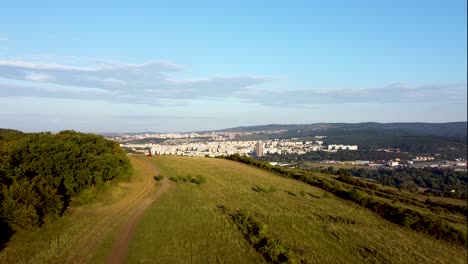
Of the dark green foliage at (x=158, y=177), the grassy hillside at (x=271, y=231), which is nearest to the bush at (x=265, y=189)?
the grassy hillside at (x=271, y=231)

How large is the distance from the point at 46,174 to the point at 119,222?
9.12m

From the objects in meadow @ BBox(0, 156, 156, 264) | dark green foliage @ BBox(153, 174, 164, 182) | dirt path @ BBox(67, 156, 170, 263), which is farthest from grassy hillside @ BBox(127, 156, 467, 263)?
dark green foliage @ BBox(153, 174, 164, 182)

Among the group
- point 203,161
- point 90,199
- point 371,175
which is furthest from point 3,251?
point 371,175

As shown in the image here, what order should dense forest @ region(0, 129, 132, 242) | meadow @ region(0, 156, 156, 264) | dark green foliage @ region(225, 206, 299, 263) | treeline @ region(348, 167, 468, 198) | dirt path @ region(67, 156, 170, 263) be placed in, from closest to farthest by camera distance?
meadow @ region(0, 156, 156, 264), dark green foliage @ region(225, 206, 299, 263), dirt path @ region(67, 156, 170, 263), dense forest @ region(0, 129, 132, 242), treeline @ region(348, 167, 468, 198)

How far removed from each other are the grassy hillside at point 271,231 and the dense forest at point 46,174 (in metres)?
6.80

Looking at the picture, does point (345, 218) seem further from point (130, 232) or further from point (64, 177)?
point (64, 177)

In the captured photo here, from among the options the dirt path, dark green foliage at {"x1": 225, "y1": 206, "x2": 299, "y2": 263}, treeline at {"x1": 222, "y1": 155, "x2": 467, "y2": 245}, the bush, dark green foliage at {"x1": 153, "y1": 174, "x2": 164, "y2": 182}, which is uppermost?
dark green foliage at {"x1": 153, "y1": 174, "x2": 164, "y2": 182}

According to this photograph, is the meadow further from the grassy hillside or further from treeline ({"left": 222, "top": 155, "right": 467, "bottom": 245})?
treeline ({"left": 222, "top": 155, "right": 467, "bottom": 245})

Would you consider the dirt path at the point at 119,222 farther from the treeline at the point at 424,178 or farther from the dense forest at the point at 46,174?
the treeline at the point at 424,178

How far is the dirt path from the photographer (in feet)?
71.6

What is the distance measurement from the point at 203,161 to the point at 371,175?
70014 mm

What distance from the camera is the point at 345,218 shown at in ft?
111

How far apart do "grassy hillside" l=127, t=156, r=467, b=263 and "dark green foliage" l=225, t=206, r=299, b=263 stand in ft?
0.62

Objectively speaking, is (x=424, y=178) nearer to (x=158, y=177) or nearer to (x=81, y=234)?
(x=158, y=177)
